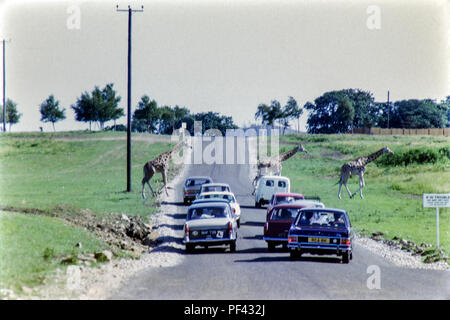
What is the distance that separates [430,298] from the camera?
14.2m

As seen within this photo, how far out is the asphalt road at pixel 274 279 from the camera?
47.3ft

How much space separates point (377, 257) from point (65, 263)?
404 inches

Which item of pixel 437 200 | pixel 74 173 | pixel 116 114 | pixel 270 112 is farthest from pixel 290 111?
pixel 437 200

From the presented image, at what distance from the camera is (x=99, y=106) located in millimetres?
97125

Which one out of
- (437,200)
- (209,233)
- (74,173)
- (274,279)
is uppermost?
(437,200)

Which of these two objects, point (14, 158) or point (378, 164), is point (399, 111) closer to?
point (378, 164)

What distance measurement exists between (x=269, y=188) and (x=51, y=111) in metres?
77.5

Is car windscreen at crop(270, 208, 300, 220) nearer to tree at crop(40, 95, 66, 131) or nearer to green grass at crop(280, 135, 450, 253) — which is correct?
green grass at crop(280, 135, 450, 253)

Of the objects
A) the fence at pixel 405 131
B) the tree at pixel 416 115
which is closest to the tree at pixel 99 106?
the fence at pixel 405 131

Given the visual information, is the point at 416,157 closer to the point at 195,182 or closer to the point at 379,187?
the point at 379,187

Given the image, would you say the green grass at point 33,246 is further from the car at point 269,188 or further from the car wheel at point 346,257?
the car at point 269,188

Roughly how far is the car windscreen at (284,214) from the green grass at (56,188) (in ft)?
19.8

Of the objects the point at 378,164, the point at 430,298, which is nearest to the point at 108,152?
the point at 378,164

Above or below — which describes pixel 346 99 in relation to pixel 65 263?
above
